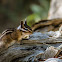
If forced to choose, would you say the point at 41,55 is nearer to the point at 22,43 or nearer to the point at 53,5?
the point at 22,43

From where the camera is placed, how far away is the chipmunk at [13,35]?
1.06 meters

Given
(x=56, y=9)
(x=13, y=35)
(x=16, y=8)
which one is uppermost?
(x=16, y=8)

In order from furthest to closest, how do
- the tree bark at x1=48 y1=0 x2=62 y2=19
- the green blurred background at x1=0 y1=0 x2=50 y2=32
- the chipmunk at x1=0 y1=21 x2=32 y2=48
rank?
the green blurred background at x1=0 y1=0 x2=50 y2=32 < the tree bark at x1=48 y1=0 x2=62 y2=19 < the chipmunk at x1=0 y1=21 x2=32 y2=48

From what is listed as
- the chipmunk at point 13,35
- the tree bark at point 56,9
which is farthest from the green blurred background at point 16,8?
the chipmunk at point 13,35

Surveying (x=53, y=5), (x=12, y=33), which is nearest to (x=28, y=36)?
(x=12, y=33)

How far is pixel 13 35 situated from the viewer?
115 centimetres

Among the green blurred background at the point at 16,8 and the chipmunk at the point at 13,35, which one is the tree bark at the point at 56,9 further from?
the green blurred background at the point at 16,8

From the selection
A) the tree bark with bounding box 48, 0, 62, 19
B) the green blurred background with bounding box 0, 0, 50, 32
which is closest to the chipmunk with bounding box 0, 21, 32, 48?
the tree bark with bounding box 48, 0, 62, 19

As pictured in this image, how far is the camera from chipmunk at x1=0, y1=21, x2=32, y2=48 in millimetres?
1064

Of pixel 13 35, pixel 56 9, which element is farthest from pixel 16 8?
pixel 13 35

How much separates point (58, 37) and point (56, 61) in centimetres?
41

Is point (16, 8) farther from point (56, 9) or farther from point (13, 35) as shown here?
point (13, 35)

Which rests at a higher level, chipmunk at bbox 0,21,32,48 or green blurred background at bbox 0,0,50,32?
green blurred background at bbox 0,0,50,32

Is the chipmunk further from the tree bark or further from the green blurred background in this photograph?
the green blurred background
